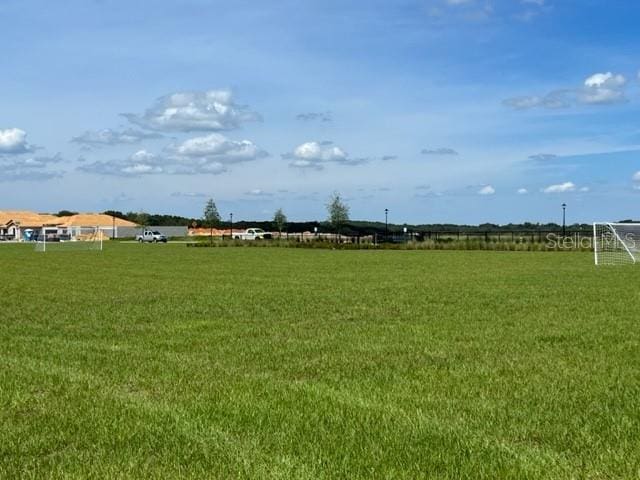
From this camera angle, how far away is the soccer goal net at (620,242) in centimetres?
3731

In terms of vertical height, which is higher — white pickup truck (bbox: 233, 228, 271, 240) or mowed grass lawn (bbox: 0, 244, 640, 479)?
white pickup truck (bbox: 233, 228, 271, 240)

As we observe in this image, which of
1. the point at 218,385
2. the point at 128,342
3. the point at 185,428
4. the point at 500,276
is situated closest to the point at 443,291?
the point at 500,276

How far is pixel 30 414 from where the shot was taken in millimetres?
6875

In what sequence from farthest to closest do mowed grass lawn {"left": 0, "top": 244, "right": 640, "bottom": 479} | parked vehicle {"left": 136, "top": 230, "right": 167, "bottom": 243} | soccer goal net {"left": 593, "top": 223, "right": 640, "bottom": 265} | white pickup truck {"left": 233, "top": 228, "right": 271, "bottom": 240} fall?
1. parked vehicle {"left": 136, "top": 230, "right": 167, "bottom": 243}
2. white pickup truck {"left": 233, "top": 228, "right": 271, "bottom": 240}
3. soccer goal net {"left": 593, "top": 223, "right": 640, "bottom": 265}
4. mowed grass lawn {"left": 0, "top": 244, "right": 640, "bottom": 479}

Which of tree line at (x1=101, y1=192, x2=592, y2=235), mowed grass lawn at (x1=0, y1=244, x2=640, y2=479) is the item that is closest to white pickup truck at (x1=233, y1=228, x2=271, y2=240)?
tree line at (x1=101, y1=192, x2=592, y2=235)

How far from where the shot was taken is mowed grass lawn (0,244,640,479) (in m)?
5.49

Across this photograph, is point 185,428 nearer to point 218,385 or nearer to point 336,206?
point 218,385

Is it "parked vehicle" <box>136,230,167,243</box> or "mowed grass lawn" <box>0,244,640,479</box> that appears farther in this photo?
"parked vehicle" <box>136,230,167,243</box>

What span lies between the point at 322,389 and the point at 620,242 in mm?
36748

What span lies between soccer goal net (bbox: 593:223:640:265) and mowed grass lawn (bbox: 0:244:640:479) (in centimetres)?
2232

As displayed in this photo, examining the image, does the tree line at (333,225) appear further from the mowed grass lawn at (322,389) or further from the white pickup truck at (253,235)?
the mowed grass lawn at (322,389)

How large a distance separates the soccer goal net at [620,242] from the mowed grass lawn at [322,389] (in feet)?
73.2

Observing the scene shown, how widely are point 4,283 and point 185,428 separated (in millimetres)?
19294

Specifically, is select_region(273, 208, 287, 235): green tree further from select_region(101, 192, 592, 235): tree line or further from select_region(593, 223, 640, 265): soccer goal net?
select_region(593, 223, 640, 265): soccer goal net
